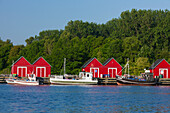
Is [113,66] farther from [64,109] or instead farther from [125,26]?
[64,109]

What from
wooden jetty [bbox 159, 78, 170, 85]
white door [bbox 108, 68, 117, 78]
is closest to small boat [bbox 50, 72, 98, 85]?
white door [bbox 108, 68, 117, 78]

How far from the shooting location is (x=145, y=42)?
148 m

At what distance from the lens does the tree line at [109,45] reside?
132462 mm

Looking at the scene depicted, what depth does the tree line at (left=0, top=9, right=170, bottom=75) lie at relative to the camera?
13246cm

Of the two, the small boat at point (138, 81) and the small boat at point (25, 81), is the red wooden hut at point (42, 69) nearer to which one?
the small boat at point (25, 81)

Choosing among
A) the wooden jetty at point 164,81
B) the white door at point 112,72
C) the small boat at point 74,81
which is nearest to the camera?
the small boat at point 74,81

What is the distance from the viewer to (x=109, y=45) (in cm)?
13812

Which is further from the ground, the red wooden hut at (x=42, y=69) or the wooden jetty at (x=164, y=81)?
the red wooden hut at (x=42, y=69)

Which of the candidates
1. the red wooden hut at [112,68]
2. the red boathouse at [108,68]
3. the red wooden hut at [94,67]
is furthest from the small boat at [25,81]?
the red wooden hut at [112,68]

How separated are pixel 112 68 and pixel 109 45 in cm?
2323

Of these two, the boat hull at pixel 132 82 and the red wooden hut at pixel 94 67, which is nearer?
the boat hull at pixel 132 82

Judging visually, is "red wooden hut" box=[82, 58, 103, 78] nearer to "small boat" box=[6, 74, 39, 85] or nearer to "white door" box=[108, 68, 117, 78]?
"white door" box=[108, 68, 117, 78]

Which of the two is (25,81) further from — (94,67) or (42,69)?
(94,67)

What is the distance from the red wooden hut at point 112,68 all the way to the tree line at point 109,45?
331 inches
